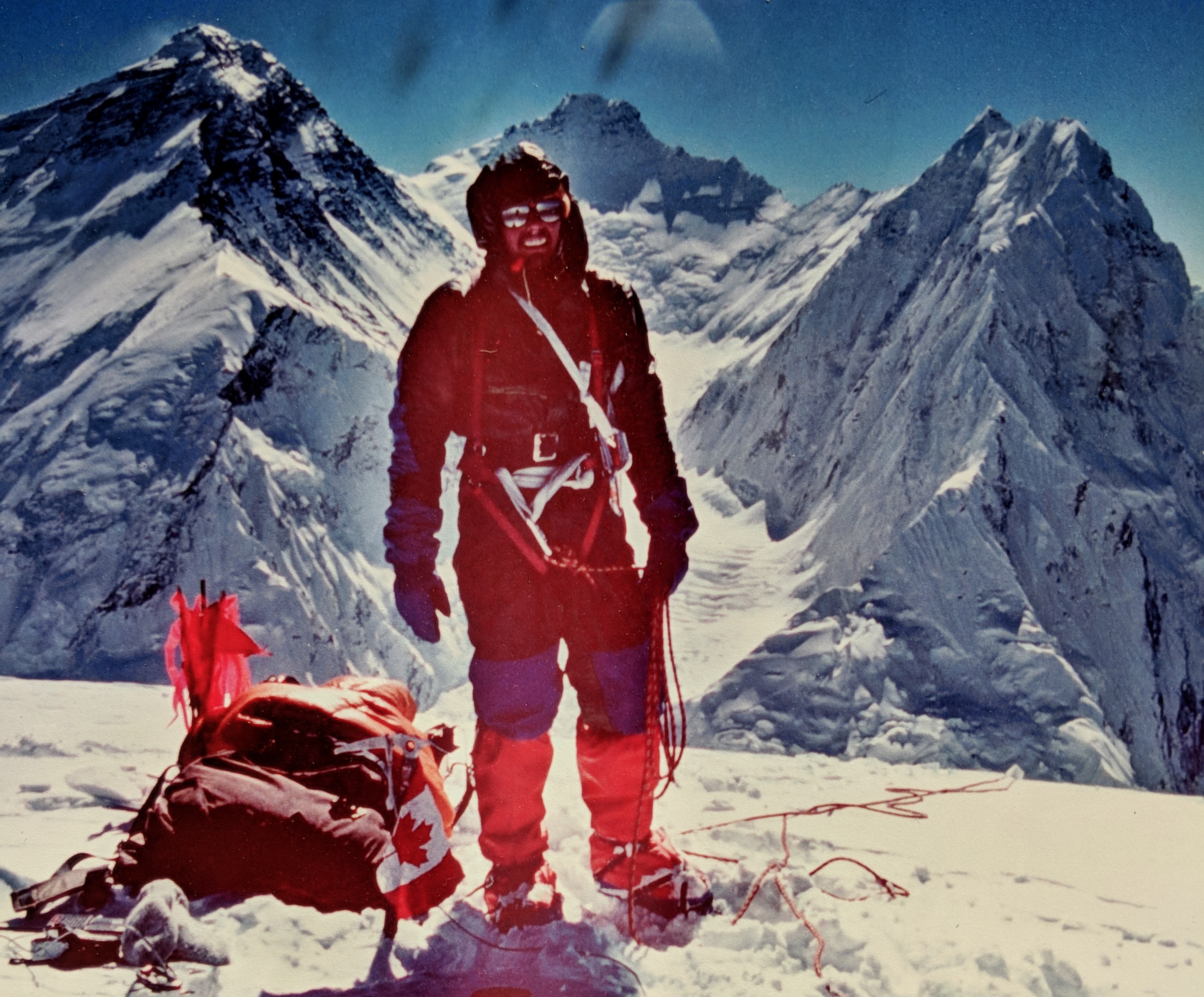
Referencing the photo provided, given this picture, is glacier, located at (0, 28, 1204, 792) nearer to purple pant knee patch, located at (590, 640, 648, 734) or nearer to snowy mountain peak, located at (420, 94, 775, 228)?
snowy mountain peak, located at (420, 94, 775, 228)

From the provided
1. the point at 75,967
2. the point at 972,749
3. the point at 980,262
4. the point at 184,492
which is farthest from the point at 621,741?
the point at 980,262

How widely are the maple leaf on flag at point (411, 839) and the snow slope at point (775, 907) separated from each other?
21 cm

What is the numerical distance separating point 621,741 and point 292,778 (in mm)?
956

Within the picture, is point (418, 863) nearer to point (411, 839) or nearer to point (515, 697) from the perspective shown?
point (411, 839)

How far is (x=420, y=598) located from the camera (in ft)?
7.19

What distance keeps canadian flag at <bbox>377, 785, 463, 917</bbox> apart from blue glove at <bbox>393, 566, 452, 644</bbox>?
0.45 meters

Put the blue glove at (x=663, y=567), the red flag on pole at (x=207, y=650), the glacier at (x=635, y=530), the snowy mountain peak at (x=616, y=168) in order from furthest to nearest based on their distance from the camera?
1. the glacier at (x=635, y=530)
2. the snowy mountain peak at (x=616, y=168)
3. the red flag on pole at (x=207, y=650)
4. the blue glove at (x=663, y=567)

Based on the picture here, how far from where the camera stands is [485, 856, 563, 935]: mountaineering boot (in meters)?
2.07

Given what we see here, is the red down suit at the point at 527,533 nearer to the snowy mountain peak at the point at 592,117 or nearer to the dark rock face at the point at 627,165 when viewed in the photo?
the dark rock face at the point at 627,165

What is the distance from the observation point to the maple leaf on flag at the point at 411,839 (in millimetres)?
2006

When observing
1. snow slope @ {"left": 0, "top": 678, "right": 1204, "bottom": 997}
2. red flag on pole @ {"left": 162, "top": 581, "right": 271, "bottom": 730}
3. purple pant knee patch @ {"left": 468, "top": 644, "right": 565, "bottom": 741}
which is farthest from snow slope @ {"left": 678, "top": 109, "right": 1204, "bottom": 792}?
red flag on pole @ {"left": 162, "top": 581, "right": 271, "bottom": 730}

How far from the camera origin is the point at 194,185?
516cm

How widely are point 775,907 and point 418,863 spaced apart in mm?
1050

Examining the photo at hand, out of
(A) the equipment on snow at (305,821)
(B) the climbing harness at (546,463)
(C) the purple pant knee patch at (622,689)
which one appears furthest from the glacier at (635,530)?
(A) the equipment on snow at (305,821)
